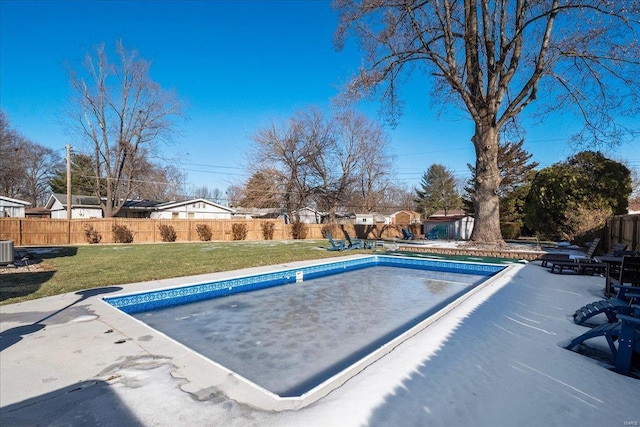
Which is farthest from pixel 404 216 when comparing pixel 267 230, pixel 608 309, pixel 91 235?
pixel 608 309

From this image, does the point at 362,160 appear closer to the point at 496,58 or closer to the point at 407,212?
the point at 496,58

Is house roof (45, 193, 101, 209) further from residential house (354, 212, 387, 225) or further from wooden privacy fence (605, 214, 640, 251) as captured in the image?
wooden privacy fence (605, 214, 640, 251)

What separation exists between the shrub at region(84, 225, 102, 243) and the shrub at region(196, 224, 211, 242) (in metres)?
5.89

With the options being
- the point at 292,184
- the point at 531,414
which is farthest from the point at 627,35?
the point at 292,184

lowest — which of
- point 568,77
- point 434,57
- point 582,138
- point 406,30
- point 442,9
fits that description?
point 582,138

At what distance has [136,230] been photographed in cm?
2258

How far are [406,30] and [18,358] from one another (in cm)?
1606

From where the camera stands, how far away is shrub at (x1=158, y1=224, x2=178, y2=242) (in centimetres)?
2277

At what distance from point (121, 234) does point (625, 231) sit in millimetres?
24517

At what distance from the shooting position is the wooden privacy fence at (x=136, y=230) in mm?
19469

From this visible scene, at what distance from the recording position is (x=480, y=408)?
254 cm

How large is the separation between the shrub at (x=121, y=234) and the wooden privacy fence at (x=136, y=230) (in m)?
0.55

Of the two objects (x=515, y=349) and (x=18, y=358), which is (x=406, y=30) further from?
(x=18, y=358)

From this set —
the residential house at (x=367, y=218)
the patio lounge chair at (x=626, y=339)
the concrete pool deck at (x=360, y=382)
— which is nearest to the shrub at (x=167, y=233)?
the concrete pool deck at (x=360, y=382)
